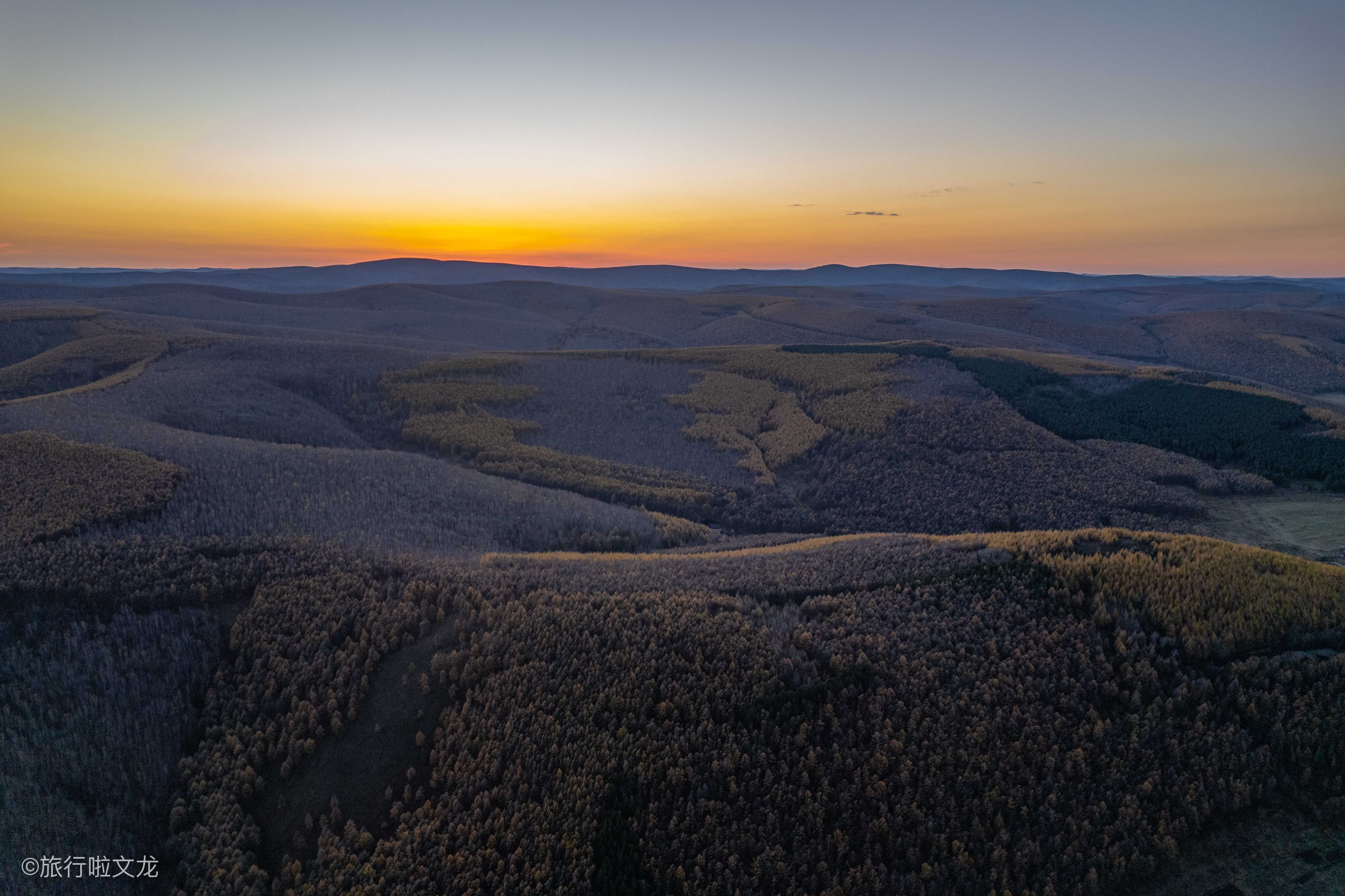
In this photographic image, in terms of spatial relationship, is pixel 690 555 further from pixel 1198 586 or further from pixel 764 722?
pixel 1198 586

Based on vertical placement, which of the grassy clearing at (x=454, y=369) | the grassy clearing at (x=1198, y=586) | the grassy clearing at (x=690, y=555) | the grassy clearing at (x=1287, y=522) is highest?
the grassy clearing at (x=454, y=369)

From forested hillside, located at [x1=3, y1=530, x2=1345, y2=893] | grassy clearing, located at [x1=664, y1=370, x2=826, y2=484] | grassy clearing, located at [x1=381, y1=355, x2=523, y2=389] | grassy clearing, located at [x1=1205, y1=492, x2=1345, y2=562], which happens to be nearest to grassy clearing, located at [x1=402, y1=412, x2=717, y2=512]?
grassy clearing, located at [x1=664, y1=370, x2=826, y2=484]

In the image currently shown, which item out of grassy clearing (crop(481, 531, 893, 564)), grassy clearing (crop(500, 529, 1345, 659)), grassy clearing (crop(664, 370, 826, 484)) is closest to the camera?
grassy clearing (crop(500, 529, 1345, 659))

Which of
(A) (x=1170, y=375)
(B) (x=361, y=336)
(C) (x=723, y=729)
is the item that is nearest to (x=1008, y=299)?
(A) (x=1170, y=375)

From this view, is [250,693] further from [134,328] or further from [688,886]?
[134,328]

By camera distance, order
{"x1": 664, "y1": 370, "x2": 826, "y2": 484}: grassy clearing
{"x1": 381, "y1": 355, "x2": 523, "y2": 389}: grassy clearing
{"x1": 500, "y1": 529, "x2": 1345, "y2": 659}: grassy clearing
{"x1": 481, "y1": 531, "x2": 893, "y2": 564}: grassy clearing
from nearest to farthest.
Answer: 1. {"x1": 500, "y1": 529, "x2": 1345, "y2": 659}: grassy clearing
2. {"x1": 481, "y1": 531, "x2": 893, "y2": 564}: grassy clearing
3. {"x1": 664, "y1": 370, "x2": 826, "y2": 484}: grassy clearing
4. {"x1": 381, "y1": 355, "x2": 523, "y2": 389}: grassy clearing

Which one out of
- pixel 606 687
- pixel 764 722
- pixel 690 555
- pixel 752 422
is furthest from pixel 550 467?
pixel 764 722

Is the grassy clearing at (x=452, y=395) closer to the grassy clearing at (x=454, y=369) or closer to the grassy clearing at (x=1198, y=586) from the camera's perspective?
the grassy clearing at (x=454, y=369)

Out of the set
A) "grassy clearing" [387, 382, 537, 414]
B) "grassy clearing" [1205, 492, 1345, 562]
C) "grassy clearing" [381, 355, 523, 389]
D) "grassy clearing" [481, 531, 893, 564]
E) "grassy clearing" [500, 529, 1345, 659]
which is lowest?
"grassy clearing" [481, 531, 893, 564]

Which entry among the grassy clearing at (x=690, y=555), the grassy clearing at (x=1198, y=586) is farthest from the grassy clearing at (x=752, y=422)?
the grassy clearing at (x=1198, y=586)

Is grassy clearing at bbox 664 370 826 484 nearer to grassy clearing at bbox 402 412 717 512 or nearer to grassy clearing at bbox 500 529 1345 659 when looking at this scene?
grassy clearing at bbox 402 412 717 512

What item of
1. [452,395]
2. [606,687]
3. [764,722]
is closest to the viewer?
[764,722]
